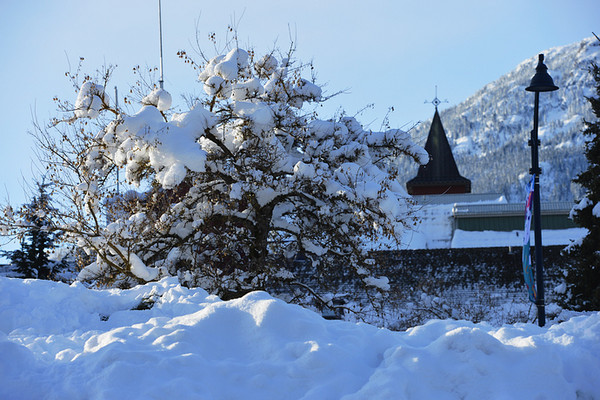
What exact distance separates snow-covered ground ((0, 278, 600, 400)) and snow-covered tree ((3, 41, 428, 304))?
5.22 meters

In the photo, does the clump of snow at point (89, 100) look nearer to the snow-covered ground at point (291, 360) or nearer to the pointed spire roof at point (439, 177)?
the snow-covered ground at point (291, 360)

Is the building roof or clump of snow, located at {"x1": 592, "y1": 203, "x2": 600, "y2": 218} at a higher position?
clump of snow, located at {"x1": 592, "y1": 203, "x2": 600, "y2": 218}

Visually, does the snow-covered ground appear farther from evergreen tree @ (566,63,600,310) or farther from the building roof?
the building roof

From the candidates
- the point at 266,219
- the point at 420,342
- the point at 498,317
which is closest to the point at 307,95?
the point at 266,219

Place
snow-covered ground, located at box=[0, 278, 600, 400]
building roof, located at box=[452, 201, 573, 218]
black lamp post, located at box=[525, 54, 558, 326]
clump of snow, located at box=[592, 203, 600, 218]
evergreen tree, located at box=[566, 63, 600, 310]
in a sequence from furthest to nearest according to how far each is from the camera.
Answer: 1. building roof, located at box=[452, 201, 573, 218]
2. evergreen tree, located at box=[566, 63, 600, 310]
3. clump of snow, located at box=[592, 203, 600, 218]
4. black lamp post, located at box=[525, 54, 558, 326]
5. snow-covered ground, located at box=[0, 278, 600, 400]

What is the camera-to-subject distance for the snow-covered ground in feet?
16.8

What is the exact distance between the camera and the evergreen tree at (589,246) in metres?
15.9

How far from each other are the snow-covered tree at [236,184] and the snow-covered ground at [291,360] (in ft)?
17.1

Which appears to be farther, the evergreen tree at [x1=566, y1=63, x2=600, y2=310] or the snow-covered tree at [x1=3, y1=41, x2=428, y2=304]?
the evergreen tree at [x1=566, y1=63, x2=600, y2=310]

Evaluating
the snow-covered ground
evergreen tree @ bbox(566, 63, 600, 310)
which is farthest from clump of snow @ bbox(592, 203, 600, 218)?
the snow-covered ground

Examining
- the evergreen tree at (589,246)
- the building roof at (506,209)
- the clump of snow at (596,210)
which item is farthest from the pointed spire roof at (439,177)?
the clump of snow at (596,210)

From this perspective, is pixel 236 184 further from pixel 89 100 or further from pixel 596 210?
pixel 596 210

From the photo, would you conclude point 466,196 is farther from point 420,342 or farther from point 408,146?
point 420,342

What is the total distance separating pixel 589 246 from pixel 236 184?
936 centimetres
